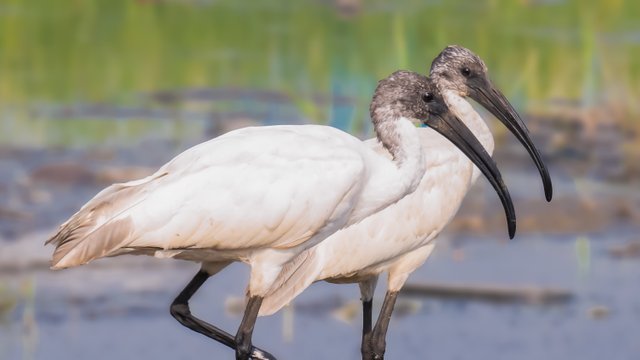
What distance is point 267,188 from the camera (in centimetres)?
786

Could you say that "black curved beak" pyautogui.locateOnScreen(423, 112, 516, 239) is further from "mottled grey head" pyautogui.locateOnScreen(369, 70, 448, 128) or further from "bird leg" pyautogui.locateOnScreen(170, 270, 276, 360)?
"bird leg" pyautogui.locateOnScreen(170, 270, 276, 360)

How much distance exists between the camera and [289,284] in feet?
28.1

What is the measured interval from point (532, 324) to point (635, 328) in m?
0.61

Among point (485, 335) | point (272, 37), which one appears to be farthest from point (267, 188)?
point (272, 37)

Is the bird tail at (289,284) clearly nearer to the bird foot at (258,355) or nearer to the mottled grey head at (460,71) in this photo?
the bird foot at (258,355)

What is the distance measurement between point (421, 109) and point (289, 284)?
102 cm

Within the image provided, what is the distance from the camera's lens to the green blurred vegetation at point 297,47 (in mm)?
16672

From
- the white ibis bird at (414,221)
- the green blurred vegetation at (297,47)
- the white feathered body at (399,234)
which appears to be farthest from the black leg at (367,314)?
the green blurred vegetation at (297,47)

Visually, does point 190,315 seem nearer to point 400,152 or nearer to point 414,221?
point 414,221

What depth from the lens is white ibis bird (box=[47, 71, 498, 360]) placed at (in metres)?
7.76

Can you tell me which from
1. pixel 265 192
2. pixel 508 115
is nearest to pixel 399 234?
pixel 508 115

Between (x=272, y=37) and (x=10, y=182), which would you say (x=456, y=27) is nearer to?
(x=272, y=37)

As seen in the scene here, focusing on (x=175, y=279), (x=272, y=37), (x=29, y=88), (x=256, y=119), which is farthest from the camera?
(x=272, y=37)

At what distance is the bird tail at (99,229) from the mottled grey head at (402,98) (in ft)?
3.21
